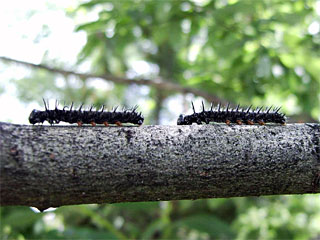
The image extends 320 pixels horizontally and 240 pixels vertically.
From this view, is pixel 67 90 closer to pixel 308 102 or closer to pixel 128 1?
pixel 128 1

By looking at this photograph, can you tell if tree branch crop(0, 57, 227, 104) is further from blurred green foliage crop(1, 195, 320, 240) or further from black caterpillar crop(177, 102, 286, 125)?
black caterpillar crop(177, 102, 286, 125)

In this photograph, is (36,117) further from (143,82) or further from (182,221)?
Result: (143,82)

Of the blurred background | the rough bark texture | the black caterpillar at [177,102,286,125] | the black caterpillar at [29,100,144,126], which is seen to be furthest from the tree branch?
the rough bark texture

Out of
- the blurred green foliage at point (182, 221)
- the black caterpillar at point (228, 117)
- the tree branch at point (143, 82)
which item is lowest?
the blurred green foliage at point (182, 221)

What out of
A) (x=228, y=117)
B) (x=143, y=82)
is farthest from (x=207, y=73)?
(x=228, y=117)

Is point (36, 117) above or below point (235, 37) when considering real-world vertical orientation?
below

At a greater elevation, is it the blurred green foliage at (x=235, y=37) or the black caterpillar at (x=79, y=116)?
the blurred green foliage at (x=235, y=37)

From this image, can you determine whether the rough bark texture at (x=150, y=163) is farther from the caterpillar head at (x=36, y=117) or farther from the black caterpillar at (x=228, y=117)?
the caterpillar head at (x=36, y=117)

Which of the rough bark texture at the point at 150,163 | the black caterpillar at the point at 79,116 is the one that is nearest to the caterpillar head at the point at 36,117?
the black caterpillar at the point at 79,116
